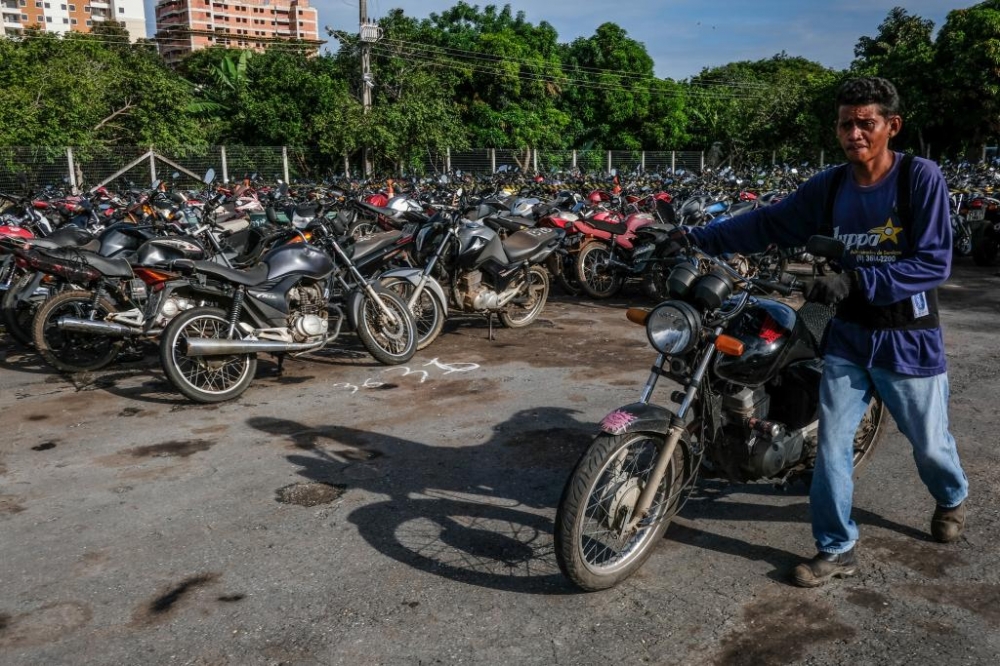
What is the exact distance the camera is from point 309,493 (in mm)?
4184

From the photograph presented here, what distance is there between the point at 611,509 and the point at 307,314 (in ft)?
12.4

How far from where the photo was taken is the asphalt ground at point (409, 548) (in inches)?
113

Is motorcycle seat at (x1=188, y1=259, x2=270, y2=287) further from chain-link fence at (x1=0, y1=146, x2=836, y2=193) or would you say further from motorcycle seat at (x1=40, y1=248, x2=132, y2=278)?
chain-link fence at (x1=0, y1=146, x2=836, y2=193)

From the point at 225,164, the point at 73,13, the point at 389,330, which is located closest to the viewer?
the point at 389,330

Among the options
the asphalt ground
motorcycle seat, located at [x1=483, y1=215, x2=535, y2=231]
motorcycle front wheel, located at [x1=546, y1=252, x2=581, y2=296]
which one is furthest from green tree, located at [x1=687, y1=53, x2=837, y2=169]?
the asphalt ground

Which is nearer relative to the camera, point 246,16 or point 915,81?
point 915,81

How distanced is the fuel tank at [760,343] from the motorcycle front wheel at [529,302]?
4882mm

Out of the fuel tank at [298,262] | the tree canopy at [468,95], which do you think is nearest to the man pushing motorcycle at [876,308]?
the fuel tank at [298,262]

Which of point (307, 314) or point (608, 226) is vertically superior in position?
point (608, 226)

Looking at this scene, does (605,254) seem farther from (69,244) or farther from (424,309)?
(69,244)

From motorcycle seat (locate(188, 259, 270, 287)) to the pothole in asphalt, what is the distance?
2125mm

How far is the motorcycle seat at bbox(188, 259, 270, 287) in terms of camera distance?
580cm

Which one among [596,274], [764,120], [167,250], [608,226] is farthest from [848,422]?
[764,120]

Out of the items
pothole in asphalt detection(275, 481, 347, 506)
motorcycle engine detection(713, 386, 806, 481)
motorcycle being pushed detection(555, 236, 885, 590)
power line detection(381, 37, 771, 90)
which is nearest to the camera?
motorcycle being pushed detection(555, 236, 885, 590)
